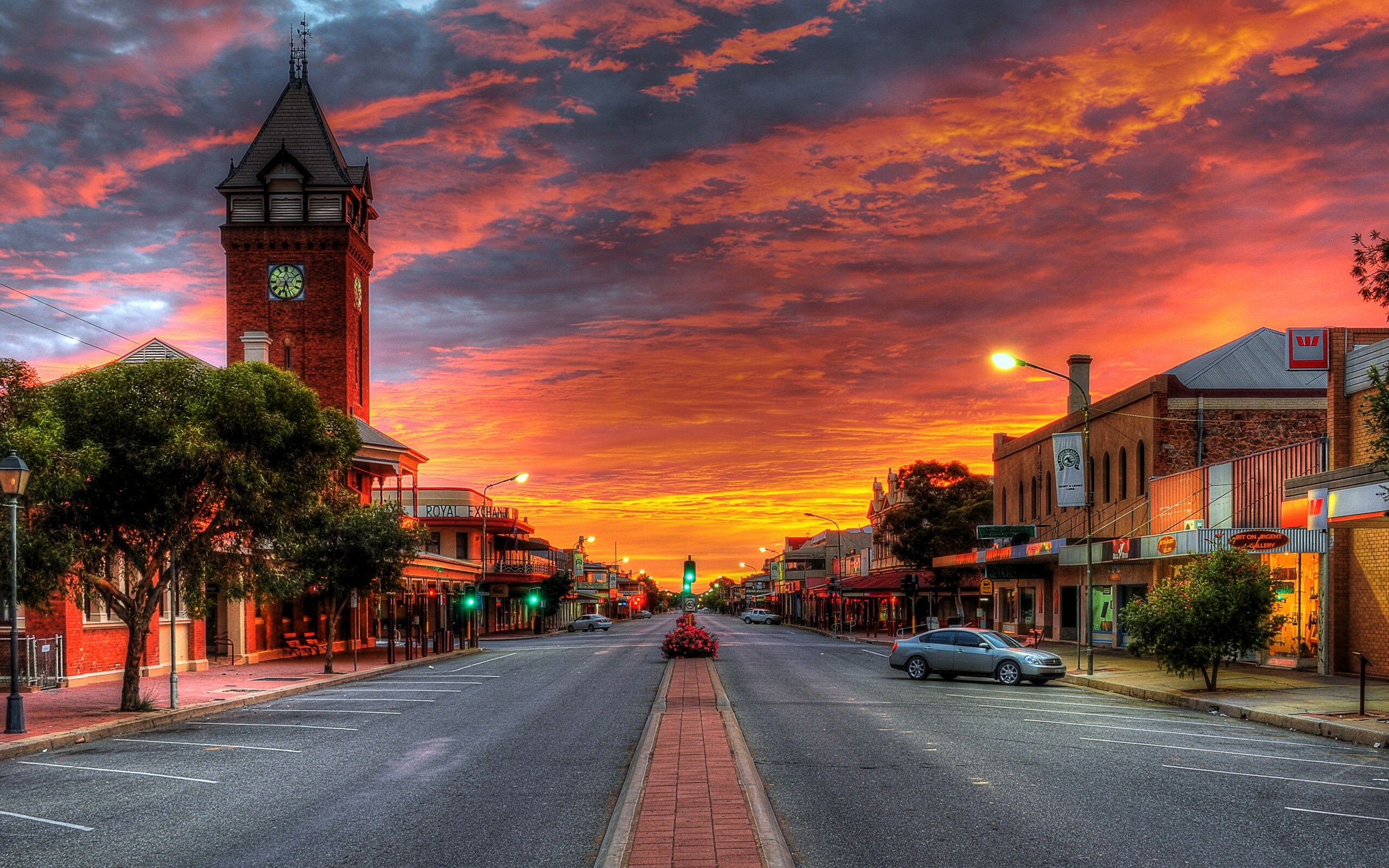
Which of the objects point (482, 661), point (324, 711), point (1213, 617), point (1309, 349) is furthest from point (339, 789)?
point (482, 661)

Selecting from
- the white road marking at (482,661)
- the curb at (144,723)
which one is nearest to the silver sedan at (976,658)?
the white road marking at (482,661)

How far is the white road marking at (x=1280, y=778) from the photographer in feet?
40.5

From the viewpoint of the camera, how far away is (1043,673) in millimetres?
27547

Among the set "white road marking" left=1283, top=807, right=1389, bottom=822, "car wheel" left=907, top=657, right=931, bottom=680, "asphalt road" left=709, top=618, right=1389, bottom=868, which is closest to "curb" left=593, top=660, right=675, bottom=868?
"asphalt road" left=709, top=618, right=1389, bottom=868

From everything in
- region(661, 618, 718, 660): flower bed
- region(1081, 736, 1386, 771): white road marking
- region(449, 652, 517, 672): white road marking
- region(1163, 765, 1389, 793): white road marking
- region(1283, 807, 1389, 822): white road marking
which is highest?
region(1283, 807, 1389, 822): white road marking

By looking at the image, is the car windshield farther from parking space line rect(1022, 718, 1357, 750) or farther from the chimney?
the chimney

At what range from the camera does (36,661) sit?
84.7 feet

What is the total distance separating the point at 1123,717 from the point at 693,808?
12239mm

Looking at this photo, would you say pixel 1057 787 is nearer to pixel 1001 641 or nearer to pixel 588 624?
pixel 1001 641

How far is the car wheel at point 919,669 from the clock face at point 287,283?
141 feet

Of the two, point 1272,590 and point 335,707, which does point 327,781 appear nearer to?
point 335,707

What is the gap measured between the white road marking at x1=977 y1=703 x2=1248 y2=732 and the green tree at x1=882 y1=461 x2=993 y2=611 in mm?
46286

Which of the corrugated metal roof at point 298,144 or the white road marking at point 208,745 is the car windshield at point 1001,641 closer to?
the white road marking at point 208,745

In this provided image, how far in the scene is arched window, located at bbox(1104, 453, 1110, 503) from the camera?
4362 cm
